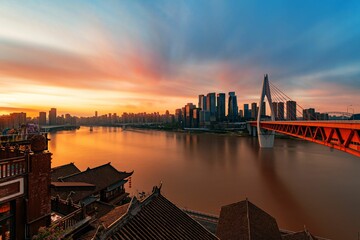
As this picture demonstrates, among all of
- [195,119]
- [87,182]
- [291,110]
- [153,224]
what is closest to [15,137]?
[153,224]

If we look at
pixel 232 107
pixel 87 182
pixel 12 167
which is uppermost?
pixel 232 107

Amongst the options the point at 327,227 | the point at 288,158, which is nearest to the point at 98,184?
the point at 327,227

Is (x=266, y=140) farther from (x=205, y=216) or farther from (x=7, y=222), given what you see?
(x=7, y=222)

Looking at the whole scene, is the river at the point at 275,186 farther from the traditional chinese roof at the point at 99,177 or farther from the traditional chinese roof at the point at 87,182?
the traditional chinese roof at the point at 87,182

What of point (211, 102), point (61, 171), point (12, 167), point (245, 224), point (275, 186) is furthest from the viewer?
point (211, 102)

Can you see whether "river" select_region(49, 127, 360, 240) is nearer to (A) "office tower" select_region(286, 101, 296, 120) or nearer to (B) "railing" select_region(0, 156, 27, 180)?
(B) "railing" select_region(0, 156, 27, 180)

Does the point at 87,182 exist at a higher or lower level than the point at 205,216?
higher

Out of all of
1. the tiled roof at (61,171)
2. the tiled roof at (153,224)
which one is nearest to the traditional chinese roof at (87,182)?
the tiled roof at (61,171)
